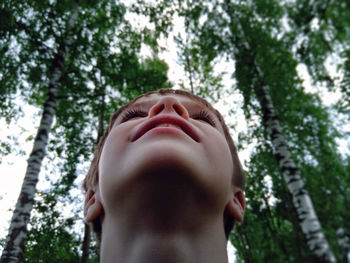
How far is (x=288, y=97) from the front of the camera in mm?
11039

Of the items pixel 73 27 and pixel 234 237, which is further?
pixel 234 237

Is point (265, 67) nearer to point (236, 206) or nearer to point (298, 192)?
point (298, 192)

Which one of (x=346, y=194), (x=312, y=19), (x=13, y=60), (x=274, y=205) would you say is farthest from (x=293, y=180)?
(x=346, y=194)

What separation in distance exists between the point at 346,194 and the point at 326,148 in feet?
26.7

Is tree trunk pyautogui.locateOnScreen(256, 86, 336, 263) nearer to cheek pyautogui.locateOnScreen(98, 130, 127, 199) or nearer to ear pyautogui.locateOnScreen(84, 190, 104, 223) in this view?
ear pyautogui.locateOnScreen(84, 190, 104, 223)

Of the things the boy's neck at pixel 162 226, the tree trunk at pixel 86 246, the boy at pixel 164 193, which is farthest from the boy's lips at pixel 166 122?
the tree trunk at pixel 86 246

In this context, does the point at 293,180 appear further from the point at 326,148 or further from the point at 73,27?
the point at 326,148

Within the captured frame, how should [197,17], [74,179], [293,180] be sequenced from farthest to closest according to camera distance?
[197,17]
[74,179]
[293,180]

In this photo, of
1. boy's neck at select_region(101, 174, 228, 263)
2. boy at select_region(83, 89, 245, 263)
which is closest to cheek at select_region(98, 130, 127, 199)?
boy at select_region(83, 89, 245, 263)

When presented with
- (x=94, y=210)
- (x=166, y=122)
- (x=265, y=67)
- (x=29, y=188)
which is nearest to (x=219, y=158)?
(x=166, y=122)

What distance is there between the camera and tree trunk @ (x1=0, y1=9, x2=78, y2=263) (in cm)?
391

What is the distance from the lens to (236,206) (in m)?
1.79

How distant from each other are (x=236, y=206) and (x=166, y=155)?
3.02 ft

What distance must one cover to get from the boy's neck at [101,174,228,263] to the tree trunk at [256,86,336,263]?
4.65 metres
